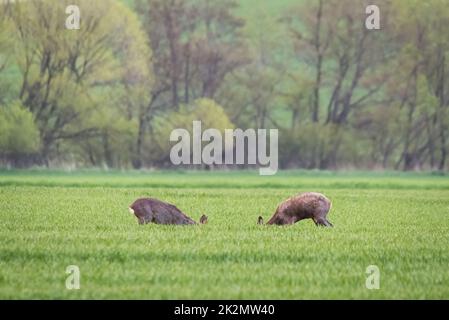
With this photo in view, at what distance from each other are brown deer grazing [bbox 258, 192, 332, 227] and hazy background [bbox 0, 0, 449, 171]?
122ft

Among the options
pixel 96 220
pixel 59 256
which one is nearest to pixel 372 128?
pixel 96 220

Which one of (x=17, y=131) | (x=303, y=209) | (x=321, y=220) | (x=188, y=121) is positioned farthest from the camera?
(x=188, y=121)

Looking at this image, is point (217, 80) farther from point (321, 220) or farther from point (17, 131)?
point (321, 220)

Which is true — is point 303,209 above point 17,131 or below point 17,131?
above

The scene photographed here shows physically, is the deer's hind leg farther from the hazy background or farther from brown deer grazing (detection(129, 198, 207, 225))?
the hazy background

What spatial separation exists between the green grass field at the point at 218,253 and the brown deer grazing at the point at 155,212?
15.4 inches

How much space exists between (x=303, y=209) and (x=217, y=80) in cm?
5001

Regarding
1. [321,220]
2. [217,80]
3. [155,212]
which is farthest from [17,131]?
Result: [321,220]

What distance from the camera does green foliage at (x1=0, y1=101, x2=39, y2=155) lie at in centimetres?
5619

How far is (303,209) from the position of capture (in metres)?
21.2

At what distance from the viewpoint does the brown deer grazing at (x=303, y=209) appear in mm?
21141

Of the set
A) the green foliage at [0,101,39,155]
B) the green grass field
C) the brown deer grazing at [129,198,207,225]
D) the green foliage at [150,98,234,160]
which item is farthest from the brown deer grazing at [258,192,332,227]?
the green foliage at [150,98,234,160]
